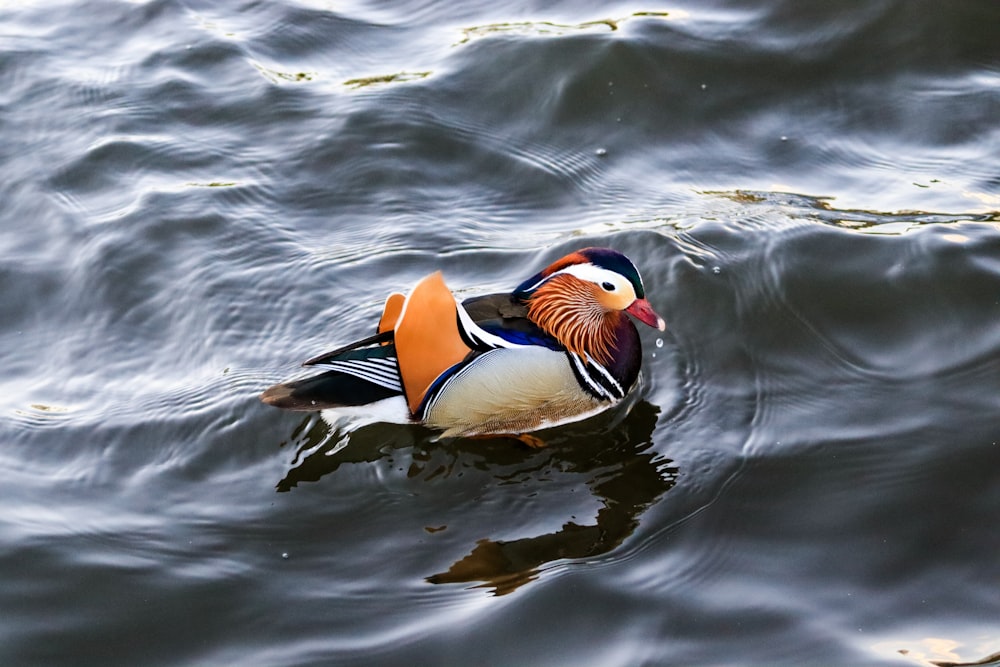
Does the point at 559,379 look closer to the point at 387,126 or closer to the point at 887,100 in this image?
the point at 387,126

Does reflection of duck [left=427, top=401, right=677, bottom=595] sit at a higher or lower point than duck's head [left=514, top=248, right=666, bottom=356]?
lower

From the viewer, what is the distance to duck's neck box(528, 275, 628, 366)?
529 cm

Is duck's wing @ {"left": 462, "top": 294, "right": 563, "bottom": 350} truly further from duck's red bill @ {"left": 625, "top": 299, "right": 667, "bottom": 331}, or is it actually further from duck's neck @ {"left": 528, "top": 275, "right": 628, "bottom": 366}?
duck's red bill @ {"left": 625, "top": 299, "right": 667, "bottom": 331}

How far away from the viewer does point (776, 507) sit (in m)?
4.55

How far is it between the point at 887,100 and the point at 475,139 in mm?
2537

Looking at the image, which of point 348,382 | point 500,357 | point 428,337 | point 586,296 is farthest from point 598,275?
point 348,382

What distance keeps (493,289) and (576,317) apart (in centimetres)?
77

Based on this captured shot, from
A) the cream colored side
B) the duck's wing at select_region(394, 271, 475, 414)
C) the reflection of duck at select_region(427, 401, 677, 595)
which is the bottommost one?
the reflection of duck at select_region(427, 401, 677, 595)

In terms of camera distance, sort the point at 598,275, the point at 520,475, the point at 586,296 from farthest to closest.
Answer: the point at 586,296, the point at 598,275, the point at 520,475

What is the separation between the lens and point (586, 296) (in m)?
5.38

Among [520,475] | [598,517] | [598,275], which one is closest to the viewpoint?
[598,517]

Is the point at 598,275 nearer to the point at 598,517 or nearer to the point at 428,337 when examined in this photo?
the point at 428,337

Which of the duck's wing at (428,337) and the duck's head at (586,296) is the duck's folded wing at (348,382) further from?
the duck's head at (586,296)

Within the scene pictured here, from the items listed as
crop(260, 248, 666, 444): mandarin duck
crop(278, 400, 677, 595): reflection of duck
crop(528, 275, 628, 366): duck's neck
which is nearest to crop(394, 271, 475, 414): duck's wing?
crop(260, 248, 666, 444): mandarin duck
